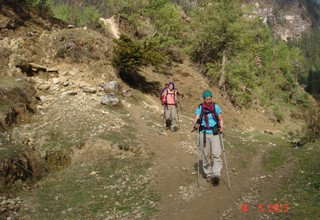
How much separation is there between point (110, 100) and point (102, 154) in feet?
17.0

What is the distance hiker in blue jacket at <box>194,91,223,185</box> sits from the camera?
35.6 feet

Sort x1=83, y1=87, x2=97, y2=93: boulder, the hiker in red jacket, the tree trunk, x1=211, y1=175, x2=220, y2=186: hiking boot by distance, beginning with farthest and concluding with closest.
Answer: the tree trunk, x1=83, y1=87, x2=97, y2=93: boulder, the hiker in red jacket, x1=211, y1=175, x2=220, y2=186: hiking boot

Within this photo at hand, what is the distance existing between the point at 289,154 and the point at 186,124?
21.9 ft

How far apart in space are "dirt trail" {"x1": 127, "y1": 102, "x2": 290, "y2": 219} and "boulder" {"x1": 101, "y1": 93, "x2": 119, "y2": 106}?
3297 mm

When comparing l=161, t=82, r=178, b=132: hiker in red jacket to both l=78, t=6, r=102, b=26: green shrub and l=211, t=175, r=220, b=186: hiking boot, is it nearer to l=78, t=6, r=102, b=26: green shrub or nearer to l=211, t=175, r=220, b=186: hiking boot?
l=211, t=175, r=220, b=186: hiking boot

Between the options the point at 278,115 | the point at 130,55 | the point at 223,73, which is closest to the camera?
the point at 130,55

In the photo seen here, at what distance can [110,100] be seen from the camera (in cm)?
1889

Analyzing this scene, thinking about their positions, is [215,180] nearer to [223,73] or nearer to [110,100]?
[110,100]

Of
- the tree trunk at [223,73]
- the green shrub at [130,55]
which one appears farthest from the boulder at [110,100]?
the tree trunk at [223,73]

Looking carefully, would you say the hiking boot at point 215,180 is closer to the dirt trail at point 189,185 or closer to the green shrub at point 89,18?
the dirt trail at point 189,185

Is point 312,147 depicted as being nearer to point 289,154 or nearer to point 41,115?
point 289,154

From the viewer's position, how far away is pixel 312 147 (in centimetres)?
1444
